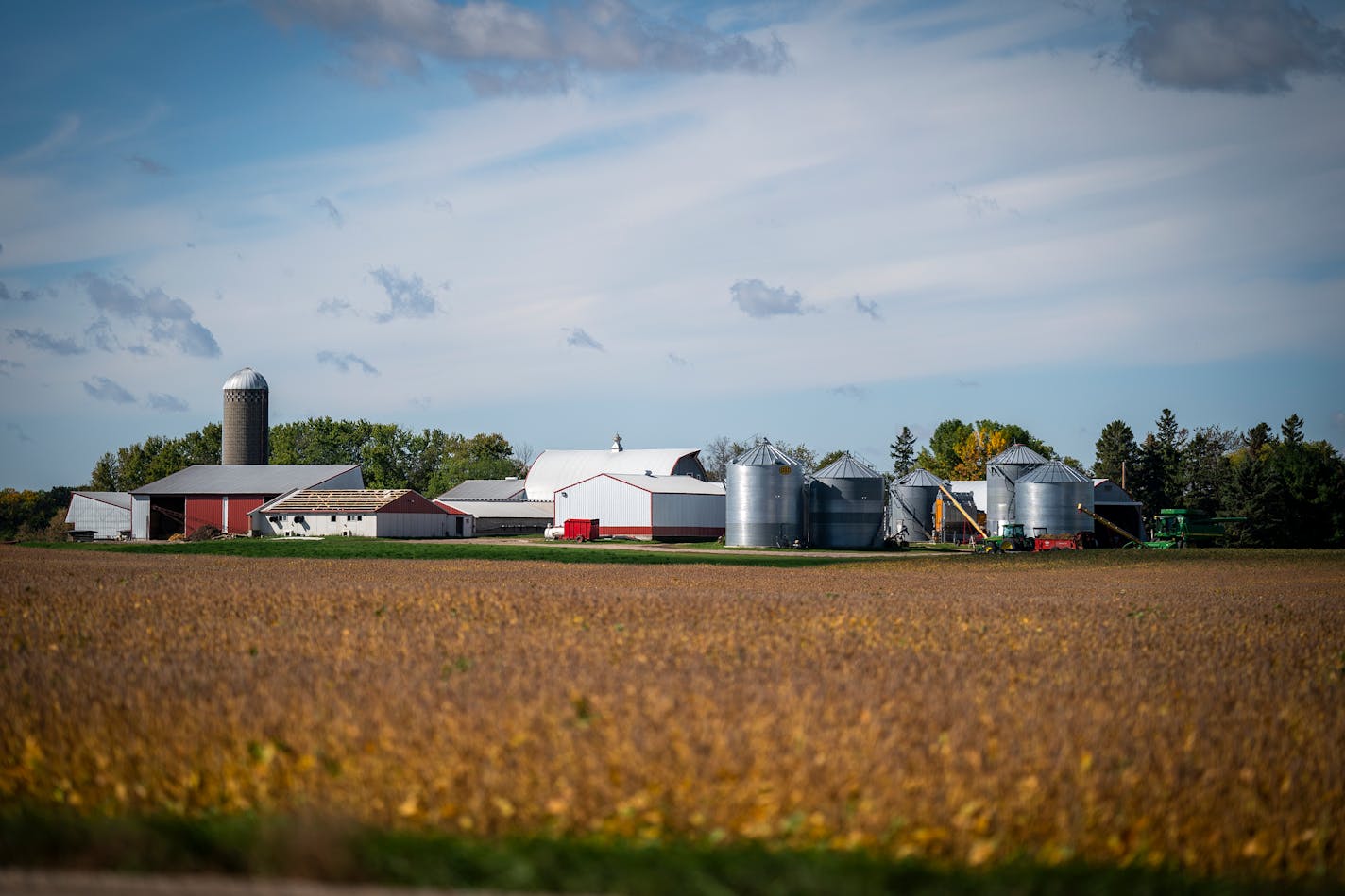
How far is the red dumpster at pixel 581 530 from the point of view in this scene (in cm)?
9106

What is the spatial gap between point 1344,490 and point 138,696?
9661cm

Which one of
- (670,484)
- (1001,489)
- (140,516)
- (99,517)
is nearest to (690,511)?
(670,484)

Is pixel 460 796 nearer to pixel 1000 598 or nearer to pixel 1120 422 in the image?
pixel 1000 598

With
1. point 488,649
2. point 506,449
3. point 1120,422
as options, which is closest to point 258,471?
point 506,449

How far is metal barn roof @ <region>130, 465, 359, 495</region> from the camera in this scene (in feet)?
334

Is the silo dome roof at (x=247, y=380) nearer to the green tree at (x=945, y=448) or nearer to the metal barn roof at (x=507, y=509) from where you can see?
the metal barn roof at (x=507, y=509)

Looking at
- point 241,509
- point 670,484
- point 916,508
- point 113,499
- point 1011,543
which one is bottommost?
point 1011,543

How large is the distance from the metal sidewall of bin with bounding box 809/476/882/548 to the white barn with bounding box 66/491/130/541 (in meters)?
59.9

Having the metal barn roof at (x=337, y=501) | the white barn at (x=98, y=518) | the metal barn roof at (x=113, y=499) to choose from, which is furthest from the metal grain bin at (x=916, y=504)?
the metal barn roof at (x=113, y=499)

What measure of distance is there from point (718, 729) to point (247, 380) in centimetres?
11361

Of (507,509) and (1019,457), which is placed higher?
(1019,457)

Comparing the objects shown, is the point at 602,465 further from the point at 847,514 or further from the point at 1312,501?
the point at 1312,501

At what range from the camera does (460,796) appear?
930cm

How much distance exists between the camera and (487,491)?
5027 inches
